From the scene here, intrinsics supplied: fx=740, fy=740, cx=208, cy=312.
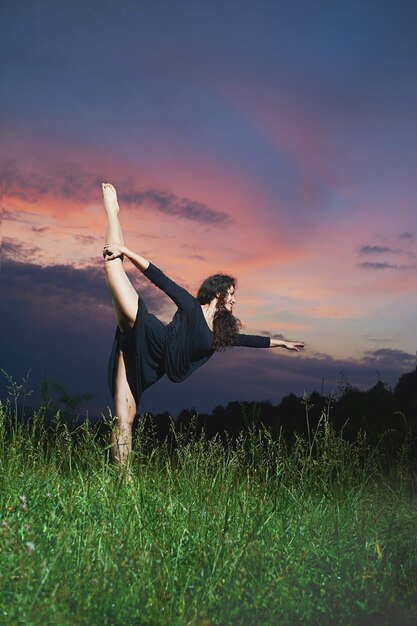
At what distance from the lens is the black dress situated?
5.83 m

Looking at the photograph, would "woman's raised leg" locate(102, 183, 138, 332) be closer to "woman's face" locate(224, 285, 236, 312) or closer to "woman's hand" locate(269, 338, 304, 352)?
"woman's face" locate(224, 285, 236, 312)

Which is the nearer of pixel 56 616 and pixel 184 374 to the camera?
pixel 56 616

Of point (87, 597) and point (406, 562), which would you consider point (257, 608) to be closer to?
point (87, 597)

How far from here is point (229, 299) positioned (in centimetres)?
614

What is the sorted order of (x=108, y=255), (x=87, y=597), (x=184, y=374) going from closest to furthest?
(x=87, y=597)
(x=108, y=255)
(x=184, y=374)

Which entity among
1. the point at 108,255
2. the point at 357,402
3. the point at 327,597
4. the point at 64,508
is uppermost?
the point at 108,255

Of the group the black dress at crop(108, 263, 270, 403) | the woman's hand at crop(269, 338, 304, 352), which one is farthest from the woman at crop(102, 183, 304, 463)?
the woman's hand at crop(269, 338, 304, 352)

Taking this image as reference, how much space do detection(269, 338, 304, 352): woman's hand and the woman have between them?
604 millimetres

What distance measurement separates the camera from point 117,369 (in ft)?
19.5

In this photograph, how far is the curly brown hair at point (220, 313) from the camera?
20.0 ft

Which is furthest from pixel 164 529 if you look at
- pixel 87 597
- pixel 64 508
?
pixel 87 597

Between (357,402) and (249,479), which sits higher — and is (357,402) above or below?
above

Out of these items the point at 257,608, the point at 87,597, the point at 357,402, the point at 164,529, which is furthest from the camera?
the point at 357,402

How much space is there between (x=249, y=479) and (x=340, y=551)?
1197mm
